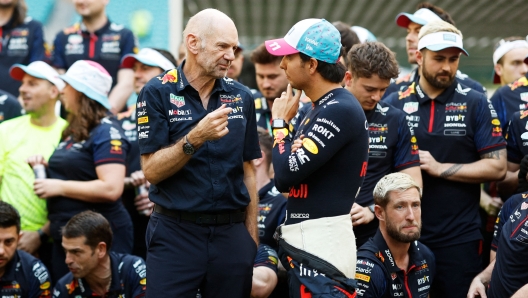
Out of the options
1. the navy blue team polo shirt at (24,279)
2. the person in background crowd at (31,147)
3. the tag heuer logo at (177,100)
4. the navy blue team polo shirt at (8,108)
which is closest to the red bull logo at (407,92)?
the tag heuer logo at (177,100)

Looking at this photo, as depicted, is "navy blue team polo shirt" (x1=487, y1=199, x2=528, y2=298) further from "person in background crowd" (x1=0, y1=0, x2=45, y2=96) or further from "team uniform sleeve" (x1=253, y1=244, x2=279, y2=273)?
"person in background crowd" (x1=0, y1=0, x2=45, y2=96)

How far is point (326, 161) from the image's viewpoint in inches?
144

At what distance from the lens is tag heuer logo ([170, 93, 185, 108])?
380 centimetres

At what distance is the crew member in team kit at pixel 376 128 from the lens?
492 centimetres

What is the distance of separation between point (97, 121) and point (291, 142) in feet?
7.34

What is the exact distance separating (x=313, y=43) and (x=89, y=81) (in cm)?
247

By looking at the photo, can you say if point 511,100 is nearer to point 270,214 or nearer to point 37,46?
point 270,214

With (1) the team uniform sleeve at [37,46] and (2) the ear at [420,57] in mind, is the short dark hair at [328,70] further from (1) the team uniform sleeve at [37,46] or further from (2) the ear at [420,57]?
(1) the team uniform sleeve at [37,46]

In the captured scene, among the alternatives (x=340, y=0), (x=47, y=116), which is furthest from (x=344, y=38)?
(x=340, y=0)

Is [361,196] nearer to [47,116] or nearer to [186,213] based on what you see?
[186,213]

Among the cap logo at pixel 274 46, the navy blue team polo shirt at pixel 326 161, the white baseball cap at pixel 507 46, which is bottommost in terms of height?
the navy blue team polo shirt at pixel 326 161

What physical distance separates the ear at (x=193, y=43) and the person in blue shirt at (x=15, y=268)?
2256mm

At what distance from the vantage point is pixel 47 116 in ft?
20.0

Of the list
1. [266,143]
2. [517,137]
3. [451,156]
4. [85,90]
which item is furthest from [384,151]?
[85,90]
